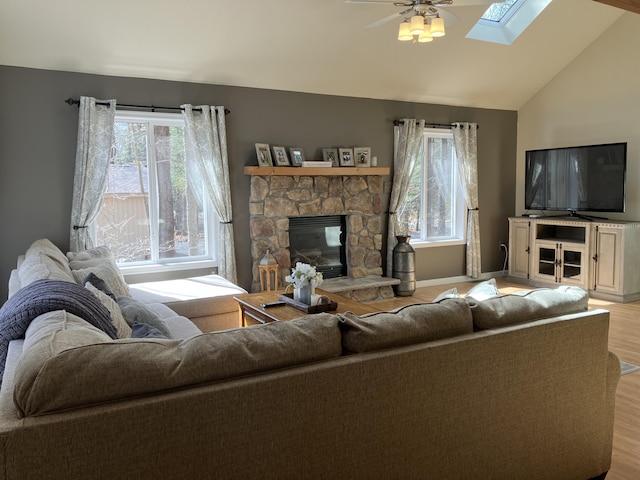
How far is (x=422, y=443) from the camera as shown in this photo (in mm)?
1825

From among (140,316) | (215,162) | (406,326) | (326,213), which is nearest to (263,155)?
(215,162)

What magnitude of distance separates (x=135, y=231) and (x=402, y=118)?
3581mm

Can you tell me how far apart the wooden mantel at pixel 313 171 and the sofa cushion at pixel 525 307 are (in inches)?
143

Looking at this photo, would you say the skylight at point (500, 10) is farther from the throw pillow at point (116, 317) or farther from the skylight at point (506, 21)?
the throw pillow at point (116, 317)

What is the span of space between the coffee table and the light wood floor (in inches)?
65.5

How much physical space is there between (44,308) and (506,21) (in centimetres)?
602

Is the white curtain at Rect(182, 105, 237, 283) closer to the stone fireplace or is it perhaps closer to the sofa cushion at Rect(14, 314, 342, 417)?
the stone fireplace

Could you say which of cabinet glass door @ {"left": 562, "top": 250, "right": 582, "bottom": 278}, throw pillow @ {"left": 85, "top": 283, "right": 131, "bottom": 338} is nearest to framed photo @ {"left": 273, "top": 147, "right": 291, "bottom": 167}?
throw pillow @ {"left": 85, "top": 283, "right": 131, "bottom": 338}

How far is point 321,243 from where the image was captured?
6.33 metres

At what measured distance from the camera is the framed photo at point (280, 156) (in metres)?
5.69

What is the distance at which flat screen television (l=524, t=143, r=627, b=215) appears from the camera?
6262mm

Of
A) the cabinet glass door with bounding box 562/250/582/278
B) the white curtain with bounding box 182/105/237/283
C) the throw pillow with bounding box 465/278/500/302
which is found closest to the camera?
the throw pillow with bounding box 465/278/500/302

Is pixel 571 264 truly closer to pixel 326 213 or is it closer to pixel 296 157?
pixel 326 213

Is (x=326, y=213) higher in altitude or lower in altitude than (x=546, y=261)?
higher
